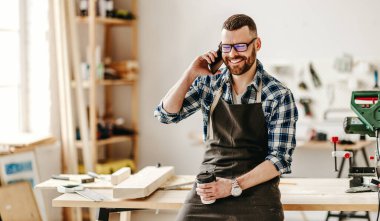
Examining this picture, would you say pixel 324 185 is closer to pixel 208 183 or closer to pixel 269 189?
pixel 269 189

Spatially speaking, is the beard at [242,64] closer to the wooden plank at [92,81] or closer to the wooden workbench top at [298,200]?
the wooden workbench top at [298,200]

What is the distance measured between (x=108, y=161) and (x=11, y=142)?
128 cm

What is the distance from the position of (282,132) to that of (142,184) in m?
0.70

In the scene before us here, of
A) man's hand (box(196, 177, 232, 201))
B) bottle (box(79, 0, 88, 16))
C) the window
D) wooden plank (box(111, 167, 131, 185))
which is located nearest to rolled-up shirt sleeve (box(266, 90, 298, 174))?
man's hand (box(196, 177, 232, 201))

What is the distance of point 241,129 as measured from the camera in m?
2.52

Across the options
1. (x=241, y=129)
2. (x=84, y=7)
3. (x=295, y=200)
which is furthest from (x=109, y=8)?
(x=295, y=200)

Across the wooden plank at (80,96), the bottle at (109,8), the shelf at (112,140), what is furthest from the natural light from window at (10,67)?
the bottle at (109,8)

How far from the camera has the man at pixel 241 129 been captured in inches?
94.3

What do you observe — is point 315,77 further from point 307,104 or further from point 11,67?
point 11,67

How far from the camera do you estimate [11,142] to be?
13.1 ft

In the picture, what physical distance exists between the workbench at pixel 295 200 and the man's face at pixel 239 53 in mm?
646

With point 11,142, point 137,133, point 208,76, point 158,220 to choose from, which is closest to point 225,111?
point 208,76

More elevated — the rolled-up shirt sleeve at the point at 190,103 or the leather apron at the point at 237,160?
the rolled-up shirt sleeve at the point at 190,103

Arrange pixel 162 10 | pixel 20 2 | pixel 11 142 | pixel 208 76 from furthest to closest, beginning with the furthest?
pixel 162 10, pixel 20 2, pixel 11 142, pixel 208 76
